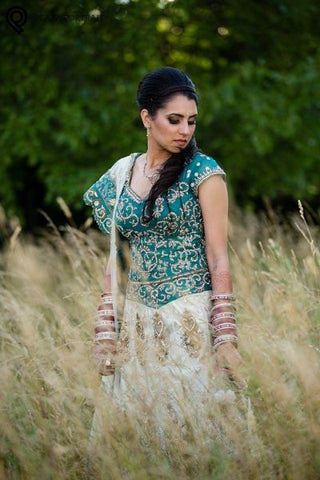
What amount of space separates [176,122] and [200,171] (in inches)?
8.4

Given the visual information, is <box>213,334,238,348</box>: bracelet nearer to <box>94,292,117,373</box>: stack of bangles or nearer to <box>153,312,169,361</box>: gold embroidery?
<box>153,312,169,361</box>: gold embroidery

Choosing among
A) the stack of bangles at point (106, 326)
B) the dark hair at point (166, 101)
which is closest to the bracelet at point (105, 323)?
the stack of bangles at point (106, 326)

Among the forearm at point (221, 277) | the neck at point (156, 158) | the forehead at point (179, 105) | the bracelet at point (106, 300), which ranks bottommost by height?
the forearm at point (221, 277)

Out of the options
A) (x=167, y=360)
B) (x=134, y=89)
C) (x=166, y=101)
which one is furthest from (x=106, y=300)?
(x=134, y=89)

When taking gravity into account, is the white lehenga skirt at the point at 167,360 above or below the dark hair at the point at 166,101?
below

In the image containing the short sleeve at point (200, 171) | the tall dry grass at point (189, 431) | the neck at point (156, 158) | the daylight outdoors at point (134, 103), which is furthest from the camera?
the daylight outdoors at point (134, 103)

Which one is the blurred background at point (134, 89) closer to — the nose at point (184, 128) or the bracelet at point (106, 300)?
the bracelet at point (106, 300)

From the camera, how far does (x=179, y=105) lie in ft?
9.69

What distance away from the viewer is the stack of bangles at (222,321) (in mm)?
2830

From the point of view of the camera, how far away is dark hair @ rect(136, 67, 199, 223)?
2959 millimetres

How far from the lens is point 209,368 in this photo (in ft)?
8.82

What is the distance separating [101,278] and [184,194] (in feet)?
5.45

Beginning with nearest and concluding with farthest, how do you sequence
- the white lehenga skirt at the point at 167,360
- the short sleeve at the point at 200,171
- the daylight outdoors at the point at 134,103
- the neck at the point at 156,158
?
the white lehenga skirt at the point at 167,360
the short sleeve at the point at 200,171
the neck at the point at 156,158
the daylight outdoors at the point at 134,103

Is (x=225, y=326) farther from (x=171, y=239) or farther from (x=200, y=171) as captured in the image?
(x=200, y=171)
